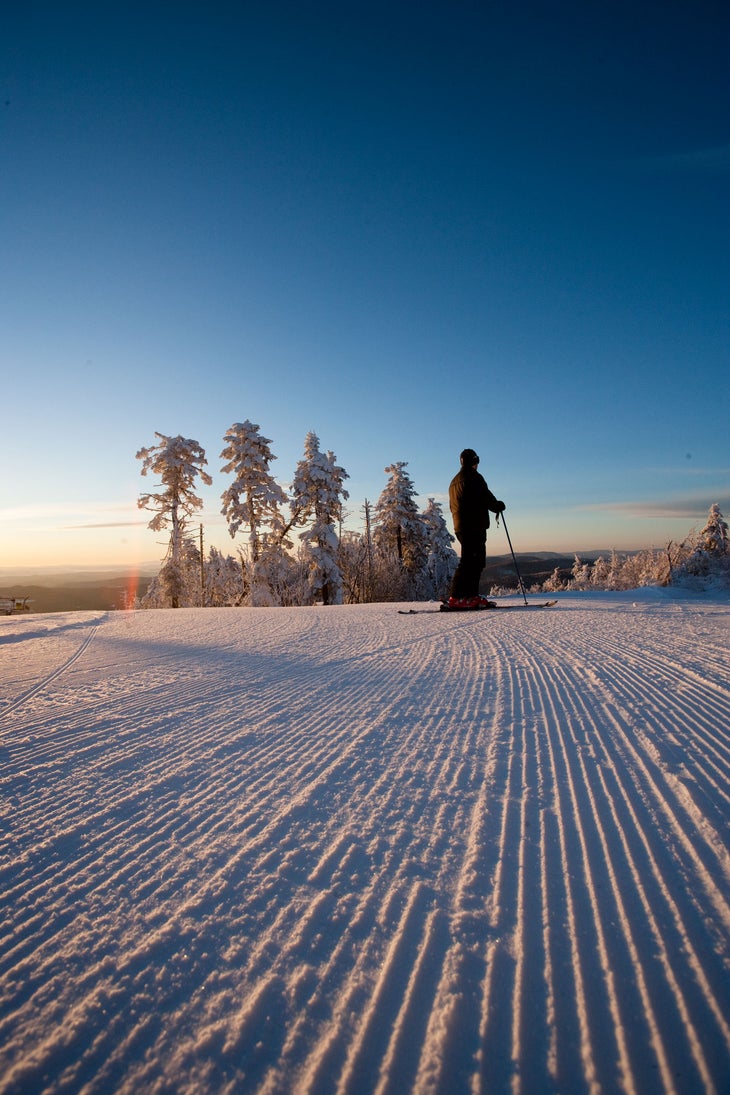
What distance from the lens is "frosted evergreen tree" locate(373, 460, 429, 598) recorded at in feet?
122

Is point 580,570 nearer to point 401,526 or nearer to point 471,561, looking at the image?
point 401,526

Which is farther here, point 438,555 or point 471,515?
point 438,555

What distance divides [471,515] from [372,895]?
8521 millimetres

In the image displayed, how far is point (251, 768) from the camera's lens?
8.80ft

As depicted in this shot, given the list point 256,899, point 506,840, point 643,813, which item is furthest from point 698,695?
point 256,899

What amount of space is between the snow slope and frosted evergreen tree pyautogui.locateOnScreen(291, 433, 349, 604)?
69.7 ft

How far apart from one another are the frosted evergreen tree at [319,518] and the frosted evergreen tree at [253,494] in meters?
1.43

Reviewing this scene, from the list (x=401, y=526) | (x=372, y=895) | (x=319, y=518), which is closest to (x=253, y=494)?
(x=319, y=518)

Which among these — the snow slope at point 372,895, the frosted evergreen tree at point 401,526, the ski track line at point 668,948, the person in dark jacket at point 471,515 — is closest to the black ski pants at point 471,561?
the person in dark jacket at point 471,515

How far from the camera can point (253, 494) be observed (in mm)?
23922

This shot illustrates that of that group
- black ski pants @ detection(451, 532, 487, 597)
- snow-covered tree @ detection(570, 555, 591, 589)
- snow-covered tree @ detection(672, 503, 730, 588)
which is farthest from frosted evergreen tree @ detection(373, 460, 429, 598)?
black ski pants @ detection(451, 532, 487, 597)

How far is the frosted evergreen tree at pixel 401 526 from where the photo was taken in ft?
122

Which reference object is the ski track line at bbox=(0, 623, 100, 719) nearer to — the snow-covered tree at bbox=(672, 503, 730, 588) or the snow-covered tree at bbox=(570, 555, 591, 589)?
the snow-covered tree at bbox=(672, 503, 730, 588)

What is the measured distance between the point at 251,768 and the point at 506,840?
138 centimetres
